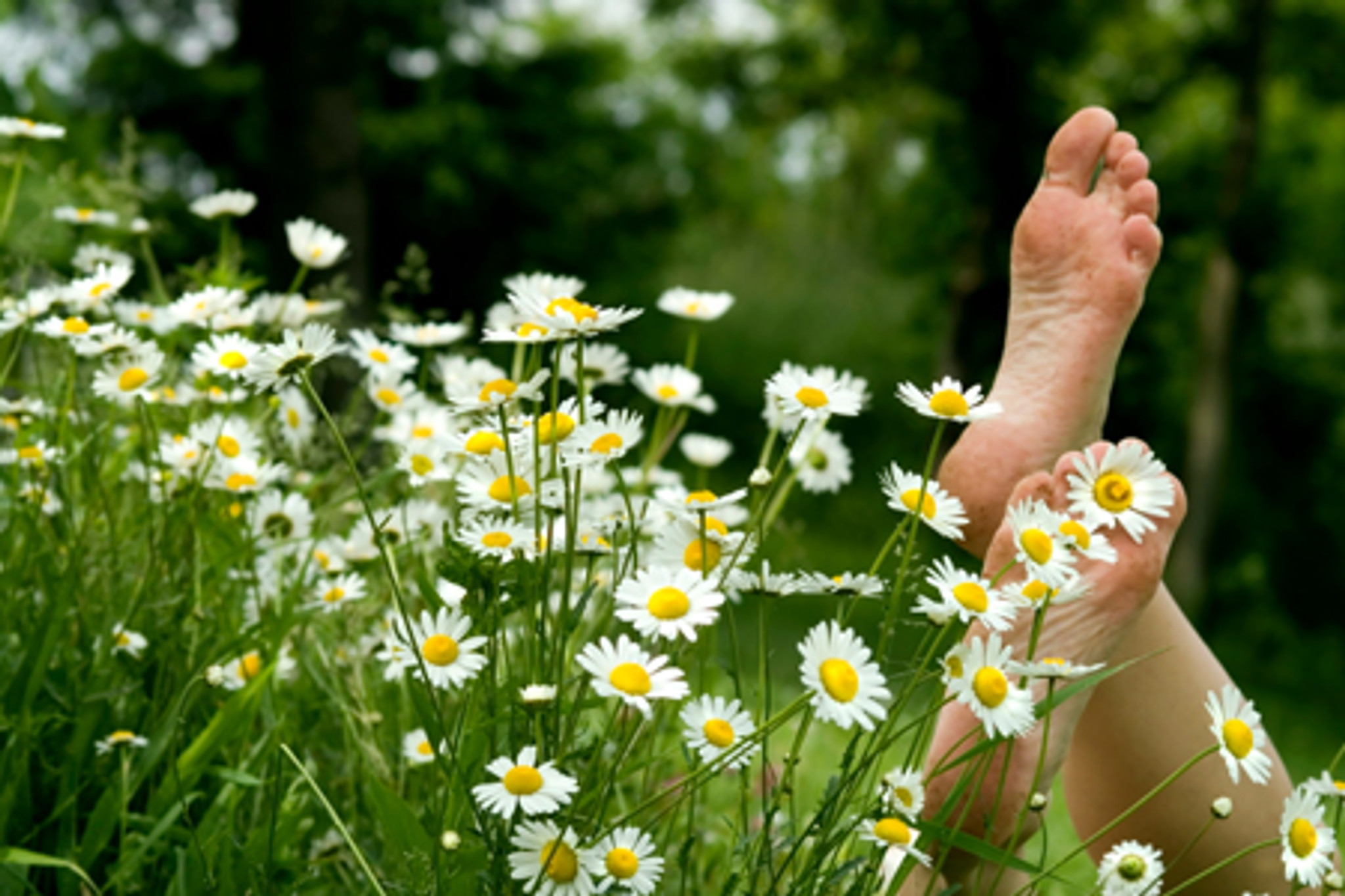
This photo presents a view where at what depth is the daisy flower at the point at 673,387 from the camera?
1.60m

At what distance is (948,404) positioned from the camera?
1057mm

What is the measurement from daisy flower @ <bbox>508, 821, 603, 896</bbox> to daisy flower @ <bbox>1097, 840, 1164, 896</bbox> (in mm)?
421

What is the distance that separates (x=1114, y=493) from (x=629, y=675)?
0.50 meters

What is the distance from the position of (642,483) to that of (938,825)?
0.85m

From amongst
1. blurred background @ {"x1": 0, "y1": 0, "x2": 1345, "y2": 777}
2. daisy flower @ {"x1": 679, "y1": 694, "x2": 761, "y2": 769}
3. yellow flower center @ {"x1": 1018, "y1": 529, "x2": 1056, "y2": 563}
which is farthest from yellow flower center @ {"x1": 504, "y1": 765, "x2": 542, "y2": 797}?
blurred background @ {"x1": 0, "y1": 0, "x2": 1345, "y2": 777}

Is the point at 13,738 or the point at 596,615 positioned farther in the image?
the point at 596,615

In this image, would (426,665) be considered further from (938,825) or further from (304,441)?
(304,441)

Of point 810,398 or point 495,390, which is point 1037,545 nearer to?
point 810,398

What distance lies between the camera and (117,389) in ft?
4.48

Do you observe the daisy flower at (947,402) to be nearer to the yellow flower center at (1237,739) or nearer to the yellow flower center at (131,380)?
the yellow flower center at (1237,739)

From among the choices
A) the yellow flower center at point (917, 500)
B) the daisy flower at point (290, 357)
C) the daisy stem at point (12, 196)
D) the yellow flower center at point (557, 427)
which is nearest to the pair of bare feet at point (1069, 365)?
the yellow flower center at point (917, 500)

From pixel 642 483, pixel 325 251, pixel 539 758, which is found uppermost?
pixel 325 251

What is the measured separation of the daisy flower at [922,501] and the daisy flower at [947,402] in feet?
0.18

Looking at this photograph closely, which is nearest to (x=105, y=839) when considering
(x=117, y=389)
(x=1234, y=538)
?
(x=117, y=389)
